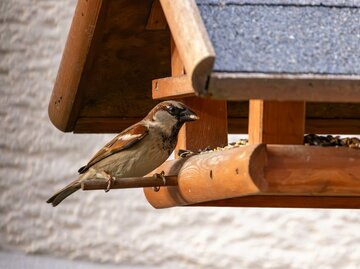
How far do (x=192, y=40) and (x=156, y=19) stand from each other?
2.59 feet

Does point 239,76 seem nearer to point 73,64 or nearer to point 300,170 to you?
point 300,170

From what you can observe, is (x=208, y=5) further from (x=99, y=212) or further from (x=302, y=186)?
(x=99, y=212)

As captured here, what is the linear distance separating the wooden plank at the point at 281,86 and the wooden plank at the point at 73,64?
766 mm

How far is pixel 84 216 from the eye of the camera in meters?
4.61

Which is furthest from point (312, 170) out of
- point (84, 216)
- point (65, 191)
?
point (84, 216)

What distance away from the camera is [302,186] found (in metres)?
2.27

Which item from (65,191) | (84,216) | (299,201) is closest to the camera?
(299,201)

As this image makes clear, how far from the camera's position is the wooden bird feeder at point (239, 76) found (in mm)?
2096

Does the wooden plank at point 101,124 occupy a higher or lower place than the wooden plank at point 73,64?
lower

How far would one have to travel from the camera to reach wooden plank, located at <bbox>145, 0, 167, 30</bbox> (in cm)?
284

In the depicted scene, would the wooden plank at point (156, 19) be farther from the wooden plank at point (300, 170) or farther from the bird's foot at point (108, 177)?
the wooden plank at point (300, 170)

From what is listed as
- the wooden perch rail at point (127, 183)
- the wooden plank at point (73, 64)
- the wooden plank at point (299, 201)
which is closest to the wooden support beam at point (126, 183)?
the wooden perch rail at point (127, 183)

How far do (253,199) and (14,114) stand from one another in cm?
214

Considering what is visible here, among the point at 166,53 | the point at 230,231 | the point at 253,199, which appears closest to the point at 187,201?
the point at 253,199
